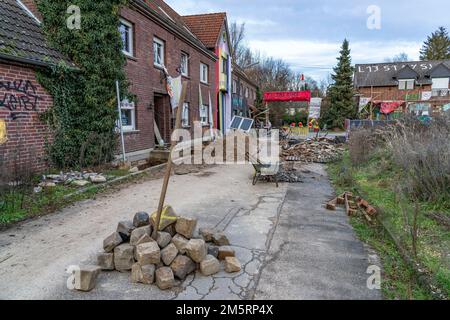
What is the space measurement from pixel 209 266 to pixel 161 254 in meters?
0.57

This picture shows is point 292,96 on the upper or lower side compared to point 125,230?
upper

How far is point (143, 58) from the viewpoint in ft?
41.3

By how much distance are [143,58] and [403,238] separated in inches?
446

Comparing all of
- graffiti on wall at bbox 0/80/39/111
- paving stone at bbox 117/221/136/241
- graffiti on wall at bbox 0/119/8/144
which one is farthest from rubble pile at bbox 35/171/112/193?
paving stone at bbox 117/221/136/241

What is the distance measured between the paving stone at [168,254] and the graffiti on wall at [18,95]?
5.99 metres

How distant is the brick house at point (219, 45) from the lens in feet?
71.9

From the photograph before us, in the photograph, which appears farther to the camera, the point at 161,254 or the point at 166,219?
the point at 166,219

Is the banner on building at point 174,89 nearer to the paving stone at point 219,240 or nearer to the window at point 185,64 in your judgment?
the window at point 185,64

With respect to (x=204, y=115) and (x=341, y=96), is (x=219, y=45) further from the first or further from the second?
(x=341, y=96)

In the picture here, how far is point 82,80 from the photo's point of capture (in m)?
9.04

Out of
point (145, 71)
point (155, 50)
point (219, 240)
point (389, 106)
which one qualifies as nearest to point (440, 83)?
point (389, 106)

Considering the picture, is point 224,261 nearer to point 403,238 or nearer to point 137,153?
point 403,238
